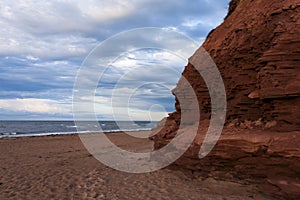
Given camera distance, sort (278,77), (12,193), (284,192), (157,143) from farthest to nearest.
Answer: (157,143) < (12,193) < (278,77) < (284,192)

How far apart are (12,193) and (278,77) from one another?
8823mm

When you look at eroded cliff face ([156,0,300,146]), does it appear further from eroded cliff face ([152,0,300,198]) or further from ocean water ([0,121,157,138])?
ocean water ([0,121,157,138])

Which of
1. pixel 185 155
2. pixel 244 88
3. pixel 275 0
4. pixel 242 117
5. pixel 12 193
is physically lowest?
A: pixel 12 193

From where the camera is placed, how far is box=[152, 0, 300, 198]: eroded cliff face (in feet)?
26.0

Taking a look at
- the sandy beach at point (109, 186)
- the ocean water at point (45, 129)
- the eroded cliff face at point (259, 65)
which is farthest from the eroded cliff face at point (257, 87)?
the ocean water at point (45, 129)

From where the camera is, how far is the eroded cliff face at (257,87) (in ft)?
26.0

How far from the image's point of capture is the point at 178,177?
10.7 meters

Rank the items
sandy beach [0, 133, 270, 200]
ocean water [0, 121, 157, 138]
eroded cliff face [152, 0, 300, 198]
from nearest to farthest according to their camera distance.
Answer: eroded cliff face [152, 0, 300, 198]
sandy beach [0, 133, 270, 200]
ocean water [0, 121, 157, 138]

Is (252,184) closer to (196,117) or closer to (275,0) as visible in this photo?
(196,117)

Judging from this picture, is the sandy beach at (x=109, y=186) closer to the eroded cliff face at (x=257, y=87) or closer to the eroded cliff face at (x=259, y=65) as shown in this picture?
the eroded cliff face at (x=257, y=87)

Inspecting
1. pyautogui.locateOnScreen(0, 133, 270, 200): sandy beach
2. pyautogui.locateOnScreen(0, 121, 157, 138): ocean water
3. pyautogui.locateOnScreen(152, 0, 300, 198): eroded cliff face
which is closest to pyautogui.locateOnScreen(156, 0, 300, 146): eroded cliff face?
pyautogui.locateOnScreen(152, 0, 300, 198): eroded cliff face

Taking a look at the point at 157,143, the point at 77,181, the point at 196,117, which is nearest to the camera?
the point at 77,181

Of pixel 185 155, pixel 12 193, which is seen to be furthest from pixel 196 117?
pixel 12 193

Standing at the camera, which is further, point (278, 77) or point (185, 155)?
point (185, 155)
